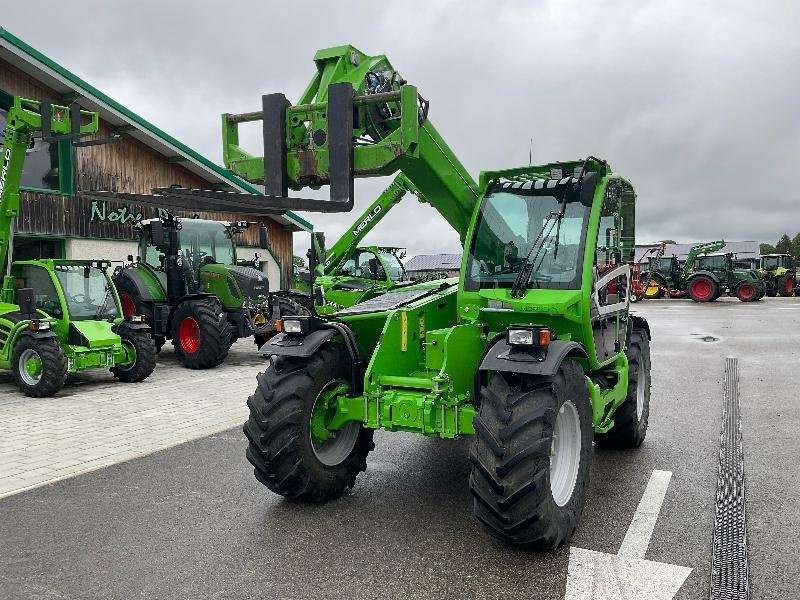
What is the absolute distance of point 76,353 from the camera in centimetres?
965

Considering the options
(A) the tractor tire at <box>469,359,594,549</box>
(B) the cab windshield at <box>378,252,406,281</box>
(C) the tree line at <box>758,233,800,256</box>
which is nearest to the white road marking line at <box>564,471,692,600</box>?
(A) the tractor tire at <box>469,359,594,549</box>

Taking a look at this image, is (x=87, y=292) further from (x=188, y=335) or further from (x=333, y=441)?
(x=333, y=441)

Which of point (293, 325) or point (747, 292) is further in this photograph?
point (747, 292)

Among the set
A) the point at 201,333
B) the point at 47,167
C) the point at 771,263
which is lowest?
the point at 201,333

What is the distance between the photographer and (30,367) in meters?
9.45

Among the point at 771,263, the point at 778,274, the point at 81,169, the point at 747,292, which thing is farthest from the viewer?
the point at 771,263

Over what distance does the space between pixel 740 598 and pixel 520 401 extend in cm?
150

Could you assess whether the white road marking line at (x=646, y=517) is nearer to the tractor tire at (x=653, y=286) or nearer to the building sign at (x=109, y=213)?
the building sign at (x=109, y=213)

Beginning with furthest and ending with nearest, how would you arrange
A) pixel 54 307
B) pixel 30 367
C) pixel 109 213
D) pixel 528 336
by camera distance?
pixel 109 213 < pixel 54 307 < pixel 30 367 < pixel 528 336

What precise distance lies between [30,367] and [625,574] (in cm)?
863

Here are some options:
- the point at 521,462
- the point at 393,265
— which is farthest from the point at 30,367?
the point at 393,265

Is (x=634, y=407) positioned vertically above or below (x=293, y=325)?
below

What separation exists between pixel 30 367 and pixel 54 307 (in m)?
1.09

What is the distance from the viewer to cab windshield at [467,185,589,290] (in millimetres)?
4875
